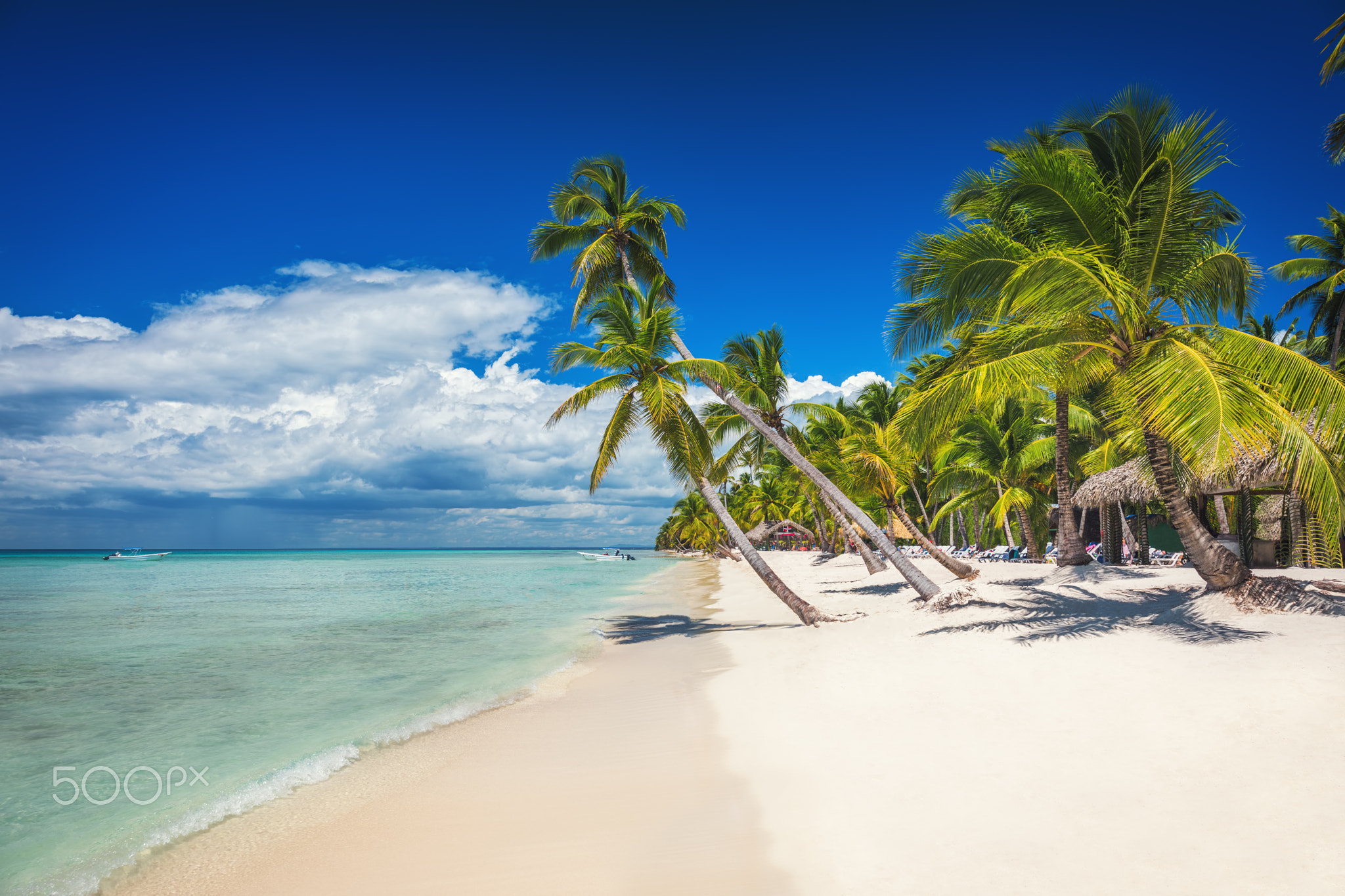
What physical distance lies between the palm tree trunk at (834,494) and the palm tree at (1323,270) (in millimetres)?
17059

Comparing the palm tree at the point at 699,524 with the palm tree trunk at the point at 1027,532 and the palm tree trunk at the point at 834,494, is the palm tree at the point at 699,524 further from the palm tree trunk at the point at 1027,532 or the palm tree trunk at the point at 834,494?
the palm tree trunk at the point at 834,494

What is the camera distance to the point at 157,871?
3.93 m

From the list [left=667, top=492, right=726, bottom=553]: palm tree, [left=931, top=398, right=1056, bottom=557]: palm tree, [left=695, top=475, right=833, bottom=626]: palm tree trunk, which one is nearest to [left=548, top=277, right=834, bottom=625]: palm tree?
[left=695, top=475, right=833, bottom=626]: palm tree trunk

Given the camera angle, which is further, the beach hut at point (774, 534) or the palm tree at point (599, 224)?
the beach hut at point (774, 534)

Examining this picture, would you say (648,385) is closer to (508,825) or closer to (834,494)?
(834,494)

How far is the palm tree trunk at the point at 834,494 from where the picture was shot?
36.8 ft

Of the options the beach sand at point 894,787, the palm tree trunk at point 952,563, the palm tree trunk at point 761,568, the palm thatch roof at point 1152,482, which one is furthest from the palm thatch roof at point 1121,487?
the palm tree trunk at point 761,568

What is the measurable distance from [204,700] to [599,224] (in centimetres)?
1182

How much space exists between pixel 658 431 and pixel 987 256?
6.33 metres

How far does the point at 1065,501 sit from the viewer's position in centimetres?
1252

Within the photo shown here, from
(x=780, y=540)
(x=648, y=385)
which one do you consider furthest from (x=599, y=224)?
(x=780, y=540)

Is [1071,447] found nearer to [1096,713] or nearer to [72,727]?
[1096,713]

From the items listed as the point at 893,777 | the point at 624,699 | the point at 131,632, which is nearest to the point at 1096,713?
the point at 893,777

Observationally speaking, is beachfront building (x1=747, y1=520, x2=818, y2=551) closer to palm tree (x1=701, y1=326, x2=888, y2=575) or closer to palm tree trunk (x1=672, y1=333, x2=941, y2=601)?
palm tree (x1=701, y1=326, x2=888, y2=575)
